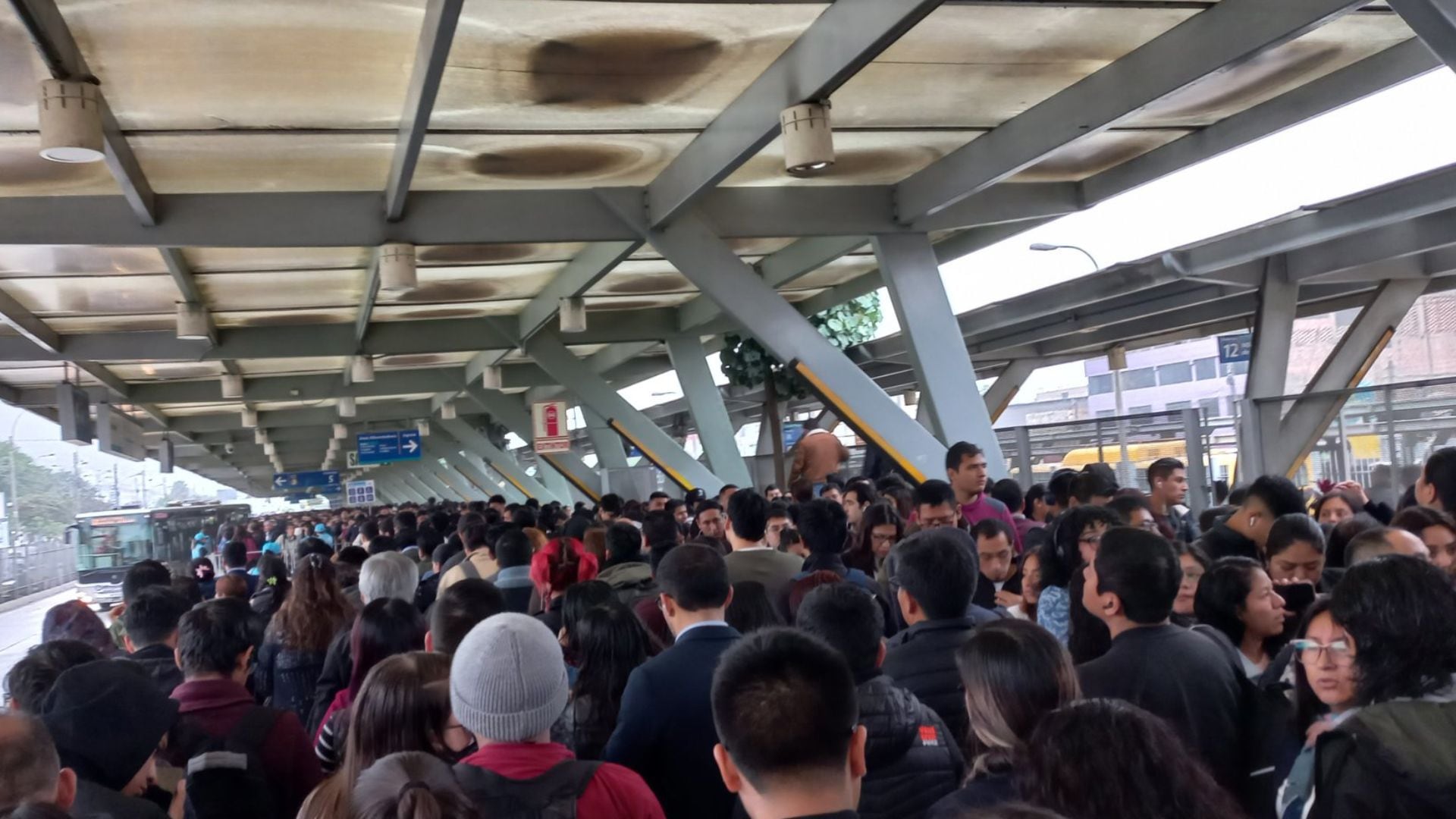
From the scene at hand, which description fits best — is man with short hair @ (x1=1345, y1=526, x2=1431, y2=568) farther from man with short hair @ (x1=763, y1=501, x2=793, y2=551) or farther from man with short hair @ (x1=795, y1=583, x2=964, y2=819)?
man with short hair @ (x1=763, y1=501, x2=793, y2=551)

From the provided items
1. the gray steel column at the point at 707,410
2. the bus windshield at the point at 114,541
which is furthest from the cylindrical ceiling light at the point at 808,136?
the bus windshield at the point at 114,541

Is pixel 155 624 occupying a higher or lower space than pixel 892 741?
higher

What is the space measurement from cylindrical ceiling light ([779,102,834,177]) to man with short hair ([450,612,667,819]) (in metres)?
5.33

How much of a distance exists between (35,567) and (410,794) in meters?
30.4

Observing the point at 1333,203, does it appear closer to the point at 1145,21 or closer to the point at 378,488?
the point at 1145,21

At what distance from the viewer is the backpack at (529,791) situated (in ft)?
10.3

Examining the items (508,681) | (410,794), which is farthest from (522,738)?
(410,794)

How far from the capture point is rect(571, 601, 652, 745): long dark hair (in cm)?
495

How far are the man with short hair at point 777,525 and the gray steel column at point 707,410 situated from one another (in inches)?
391

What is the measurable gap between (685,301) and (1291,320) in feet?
29.7

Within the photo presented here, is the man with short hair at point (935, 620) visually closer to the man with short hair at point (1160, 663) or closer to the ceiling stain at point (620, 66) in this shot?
the man with short hair at point (1160, 663)

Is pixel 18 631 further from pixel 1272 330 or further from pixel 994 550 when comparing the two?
pixel 1272 330

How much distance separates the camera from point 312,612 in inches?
273

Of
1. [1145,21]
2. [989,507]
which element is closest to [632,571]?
[989,507]
